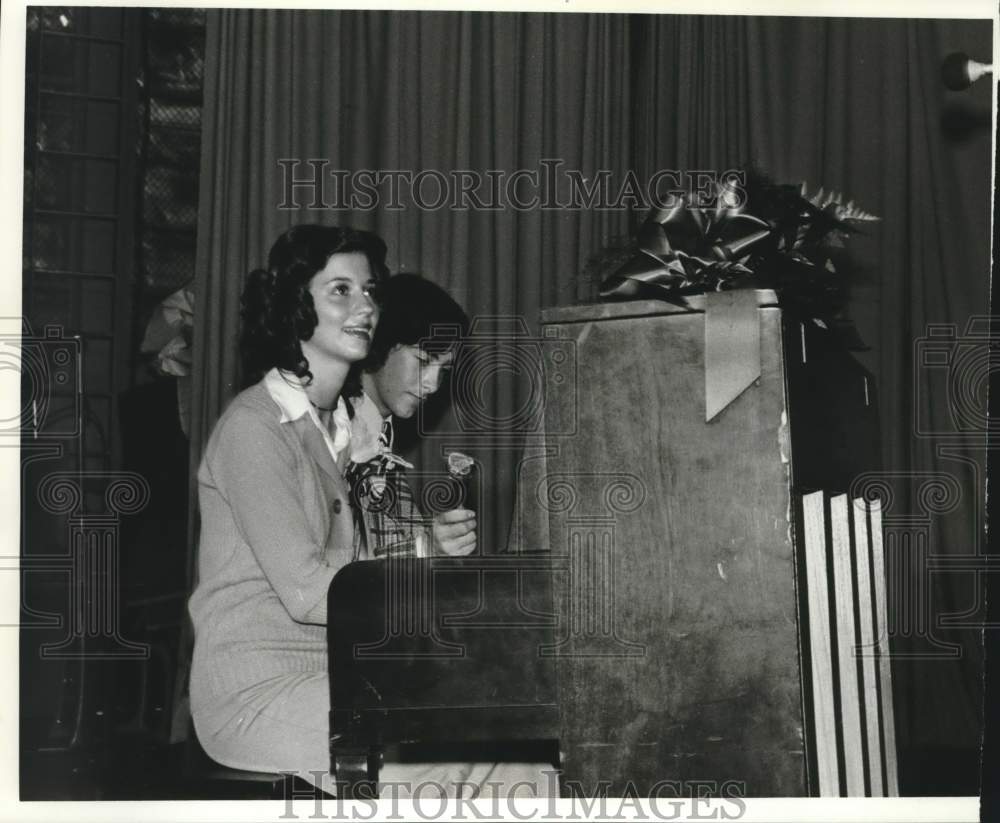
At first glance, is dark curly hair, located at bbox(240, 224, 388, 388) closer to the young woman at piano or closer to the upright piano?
the young woman at piano

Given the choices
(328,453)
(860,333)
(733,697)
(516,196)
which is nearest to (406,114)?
(516,196)

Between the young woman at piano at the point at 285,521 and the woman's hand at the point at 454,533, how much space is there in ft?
0.61

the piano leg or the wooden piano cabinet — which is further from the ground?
the wooden piano cabinet

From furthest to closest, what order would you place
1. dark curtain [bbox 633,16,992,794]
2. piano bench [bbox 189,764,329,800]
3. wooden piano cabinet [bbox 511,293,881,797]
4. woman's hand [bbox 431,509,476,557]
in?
dark curtain [bbox 633,16,992,794], woman's hand [bbox 431,509,476,557], piano bench [bbox 189,764,329,800], wooden piano cabinet [bbox 511,293,881,797]

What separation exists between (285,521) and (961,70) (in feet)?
6.36

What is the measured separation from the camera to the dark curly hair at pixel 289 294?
8.97ft

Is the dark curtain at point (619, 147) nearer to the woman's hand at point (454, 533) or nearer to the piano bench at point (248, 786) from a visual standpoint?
the woman's hand at point (454, 533)

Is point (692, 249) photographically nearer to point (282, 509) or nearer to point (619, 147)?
point (619, 147)

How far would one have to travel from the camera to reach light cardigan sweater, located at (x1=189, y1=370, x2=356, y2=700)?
99.8 inches

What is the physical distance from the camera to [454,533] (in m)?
2.69

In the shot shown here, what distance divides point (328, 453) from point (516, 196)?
0.80m

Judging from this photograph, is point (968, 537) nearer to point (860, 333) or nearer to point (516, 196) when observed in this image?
point (860, 333)

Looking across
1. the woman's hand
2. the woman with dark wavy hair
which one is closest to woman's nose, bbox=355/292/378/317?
the woman with dark wavy hair

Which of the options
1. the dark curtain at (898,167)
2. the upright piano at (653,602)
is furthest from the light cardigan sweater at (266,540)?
the dark curtain at (898,167)
